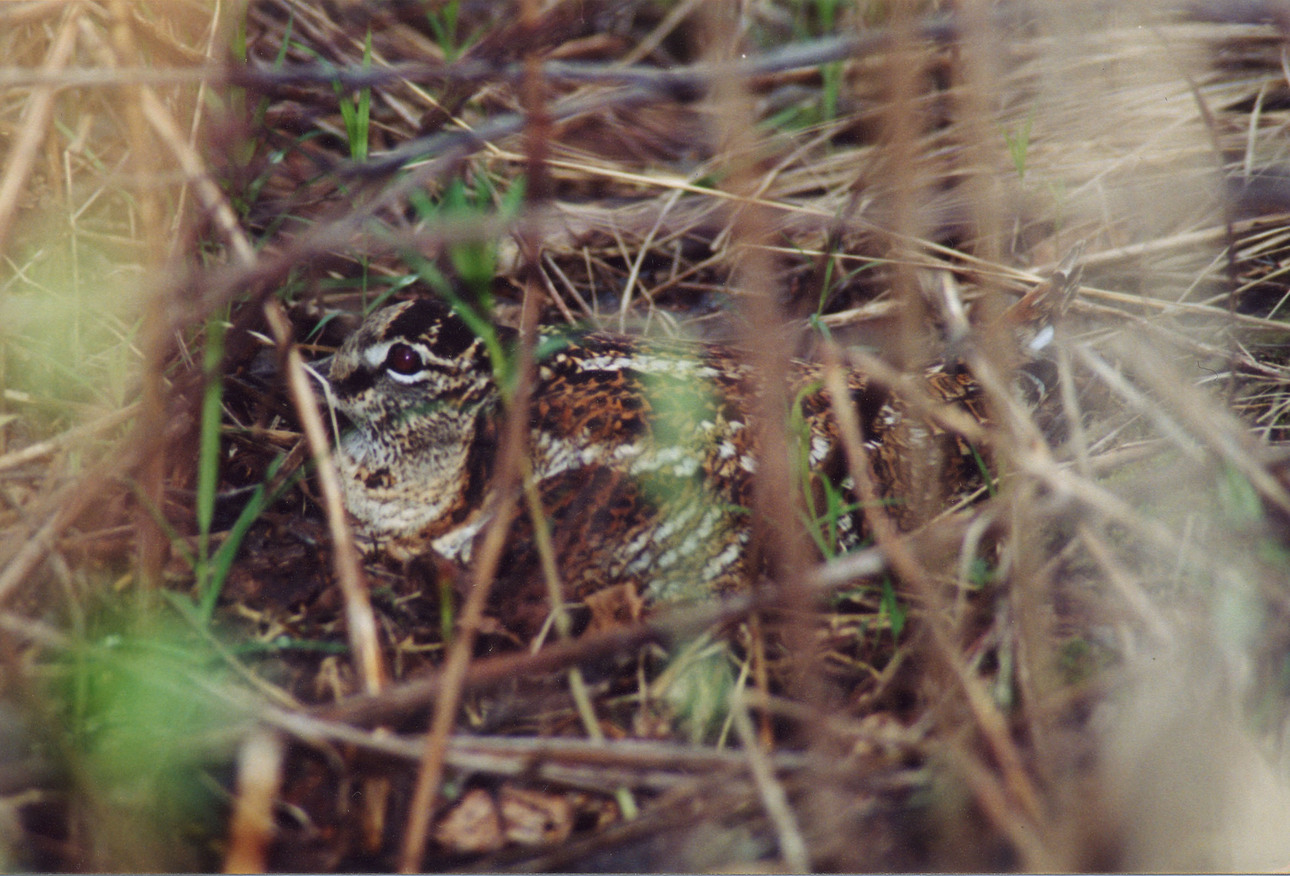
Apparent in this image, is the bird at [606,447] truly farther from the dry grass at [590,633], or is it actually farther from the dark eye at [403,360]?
the dry grass at [590,633]

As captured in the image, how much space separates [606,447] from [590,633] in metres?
0.61

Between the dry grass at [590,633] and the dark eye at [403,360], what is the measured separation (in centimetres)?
38

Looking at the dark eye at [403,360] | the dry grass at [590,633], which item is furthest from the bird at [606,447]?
the dry grass at [590,633]

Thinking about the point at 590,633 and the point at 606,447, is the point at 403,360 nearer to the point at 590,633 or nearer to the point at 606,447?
the point at 606,447

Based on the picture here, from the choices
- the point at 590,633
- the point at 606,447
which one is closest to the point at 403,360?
the point at 606,447

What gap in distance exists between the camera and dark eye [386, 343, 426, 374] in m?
2.72

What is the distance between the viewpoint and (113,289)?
2.78 meters

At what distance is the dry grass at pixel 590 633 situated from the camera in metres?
1.43

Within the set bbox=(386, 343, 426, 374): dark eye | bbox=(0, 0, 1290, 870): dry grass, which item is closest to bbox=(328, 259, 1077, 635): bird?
bbox=(386, 343, 426, 374): dark eye

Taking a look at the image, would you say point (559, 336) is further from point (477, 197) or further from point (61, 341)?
point (61, 341)

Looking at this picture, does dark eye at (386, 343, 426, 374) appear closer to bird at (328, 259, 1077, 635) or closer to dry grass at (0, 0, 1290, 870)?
bird at (328, 259, 1077, 635)

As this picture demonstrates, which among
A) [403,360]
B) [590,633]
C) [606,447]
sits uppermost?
[403,360]

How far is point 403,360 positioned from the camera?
274 centimetres

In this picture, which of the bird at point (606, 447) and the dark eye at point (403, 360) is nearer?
the bird at point (606, 447)
